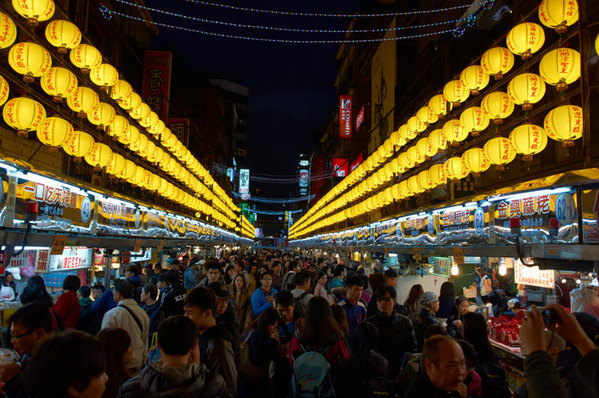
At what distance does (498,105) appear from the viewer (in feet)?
28.4

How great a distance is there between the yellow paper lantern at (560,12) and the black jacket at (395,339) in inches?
229

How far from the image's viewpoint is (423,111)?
1214 centimetres

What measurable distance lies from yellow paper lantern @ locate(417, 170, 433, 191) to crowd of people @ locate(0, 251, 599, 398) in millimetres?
5508

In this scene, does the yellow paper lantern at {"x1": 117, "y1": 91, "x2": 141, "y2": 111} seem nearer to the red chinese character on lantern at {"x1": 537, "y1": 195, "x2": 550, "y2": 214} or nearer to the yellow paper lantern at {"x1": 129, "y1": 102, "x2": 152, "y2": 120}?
the yellow paper lantern at {"x1": 129, "y1": 102, "x2": 152, "y2": 120}

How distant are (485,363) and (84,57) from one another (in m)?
9.78

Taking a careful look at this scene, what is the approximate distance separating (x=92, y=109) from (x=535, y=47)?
31.8 ft

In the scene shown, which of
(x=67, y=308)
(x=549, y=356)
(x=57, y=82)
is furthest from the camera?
(x=57, y=82)

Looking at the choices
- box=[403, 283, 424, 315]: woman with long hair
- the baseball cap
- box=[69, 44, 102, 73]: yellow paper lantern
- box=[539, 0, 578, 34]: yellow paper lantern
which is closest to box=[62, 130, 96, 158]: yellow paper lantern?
box=[69, 44, 102, 73]: yellow paper lantern

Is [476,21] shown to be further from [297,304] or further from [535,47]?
[297,304]

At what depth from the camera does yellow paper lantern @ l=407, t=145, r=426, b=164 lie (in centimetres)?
1205

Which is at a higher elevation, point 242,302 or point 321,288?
point 321,288

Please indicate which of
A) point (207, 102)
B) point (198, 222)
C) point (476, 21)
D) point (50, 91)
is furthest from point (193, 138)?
point (50, 91)

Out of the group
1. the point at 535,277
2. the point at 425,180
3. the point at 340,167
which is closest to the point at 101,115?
the point at 425,180

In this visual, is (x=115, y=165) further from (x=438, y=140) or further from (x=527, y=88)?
(x=527, y=88)
